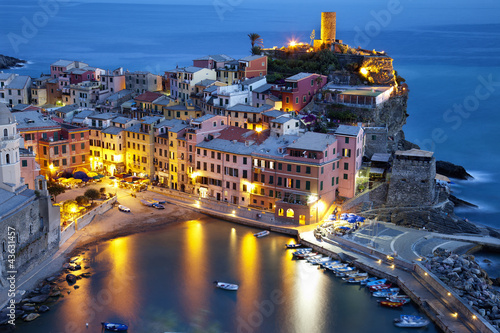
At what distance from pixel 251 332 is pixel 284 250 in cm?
877

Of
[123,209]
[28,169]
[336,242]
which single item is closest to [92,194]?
[123,209]

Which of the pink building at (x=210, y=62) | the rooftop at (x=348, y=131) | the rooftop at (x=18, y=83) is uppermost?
→ the pink building at (x=210, y=62)

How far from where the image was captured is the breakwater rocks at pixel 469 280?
27.0 metres

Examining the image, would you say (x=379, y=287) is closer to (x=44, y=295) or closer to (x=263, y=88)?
(x=44, y=295)

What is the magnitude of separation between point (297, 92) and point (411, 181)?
471 inches

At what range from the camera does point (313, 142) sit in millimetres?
38438

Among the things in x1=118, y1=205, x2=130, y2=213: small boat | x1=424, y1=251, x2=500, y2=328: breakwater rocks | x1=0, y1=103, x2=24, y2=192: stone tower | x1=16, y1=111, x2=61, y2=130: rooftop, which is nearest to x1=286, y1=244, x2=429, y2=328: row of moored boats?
x1=424, y1=251, x2=500, y2=328: breakwater rocks

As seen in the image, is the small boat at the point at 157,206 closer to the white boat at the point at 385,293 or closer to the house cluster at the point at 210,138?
the house cluster at the point at 210,138

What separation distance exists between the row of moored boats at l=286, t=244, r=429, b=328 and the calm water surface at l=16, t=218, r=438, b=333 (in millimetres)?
360

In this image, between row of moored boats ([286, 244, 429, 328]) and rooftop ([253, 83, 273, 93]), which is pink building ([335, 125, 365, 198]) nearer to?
row of moored boats ([286, 244, 429, 328])

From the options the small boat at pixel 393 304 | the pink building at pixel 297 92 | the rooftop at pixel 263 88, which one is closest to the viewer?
the small boat at pixel 393 304

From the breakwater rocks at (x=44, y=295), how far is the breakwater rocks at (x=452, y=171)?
29.4 metres

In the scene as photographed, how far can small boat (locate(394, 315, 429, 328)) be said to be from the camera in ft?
88.3

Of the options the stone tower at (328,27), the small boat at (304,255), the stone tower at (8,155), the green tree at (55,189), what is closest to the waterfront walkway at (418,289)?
the small boat at (304,255)
